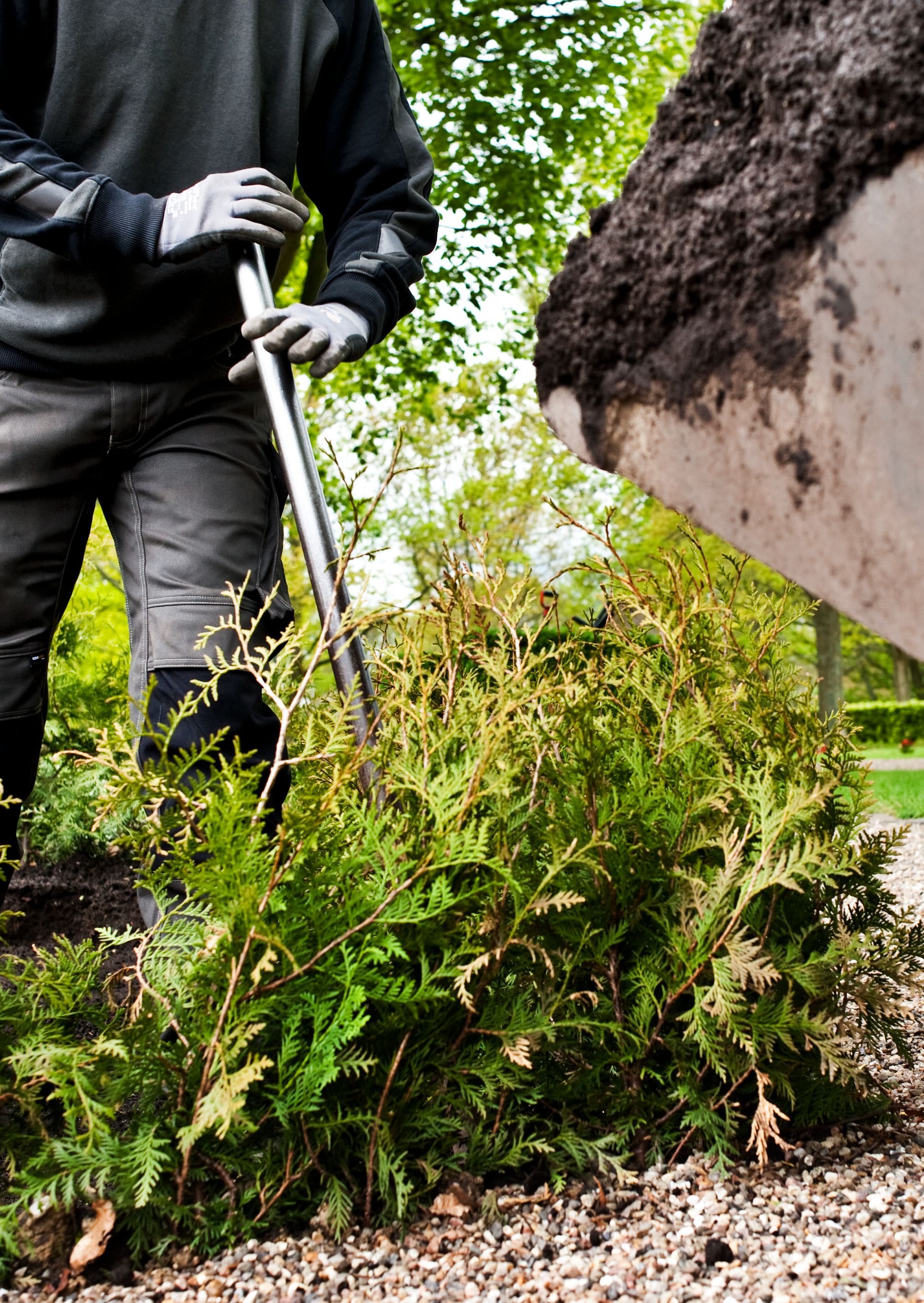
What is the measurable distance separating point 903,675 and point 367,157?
86.8 ft

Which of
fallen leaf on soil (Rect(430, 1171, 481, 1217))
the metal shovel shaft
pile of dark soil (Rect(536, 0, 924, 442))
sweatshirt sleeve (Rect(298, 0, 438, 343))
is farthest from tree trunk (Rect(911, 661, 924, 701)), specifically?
pile of dark soil (Rect(536, 0, 924, 442))

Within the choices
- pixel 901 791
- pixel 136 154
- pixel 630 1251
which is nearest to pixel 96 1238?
pixel 630 1251

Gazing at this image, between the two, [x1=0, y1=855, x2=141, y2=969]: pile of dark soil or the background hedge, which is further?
the background hedge

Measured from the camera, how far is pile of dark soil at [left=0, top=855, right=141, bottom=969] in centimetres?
388

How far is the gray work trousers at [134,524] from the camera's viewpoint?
2.31 m

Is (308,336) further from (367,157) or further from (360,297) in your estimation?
(367,157)

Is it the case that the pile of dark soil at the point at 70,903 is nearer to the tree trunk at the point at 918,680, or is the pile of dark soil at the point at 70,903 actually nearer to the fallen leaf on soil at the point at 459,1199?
the fallen leaf on soil at the point at 459,1199

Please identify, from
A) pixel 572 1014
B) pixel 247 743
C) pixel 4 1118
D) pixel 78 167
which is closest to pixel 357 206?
pixel 78 167

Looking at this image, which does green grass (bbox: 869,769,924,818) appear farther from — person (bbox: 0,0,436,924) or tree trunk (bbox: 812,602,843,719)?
person (bbox: 0,0,436,924)

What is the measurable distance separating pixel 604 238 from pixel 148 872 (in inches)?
47.6

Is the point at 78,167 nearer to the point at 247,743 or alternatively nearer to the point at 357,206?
the point at 357,206

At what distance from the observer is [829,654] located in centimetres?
1784

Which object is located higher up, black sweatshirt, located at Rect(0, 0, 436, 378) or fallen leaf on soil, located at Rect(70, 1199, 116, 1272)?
black sweatshirt, located at Rect(0, 0, 436, 378)

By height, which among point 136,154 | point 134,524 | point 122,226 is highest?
point 136,154
